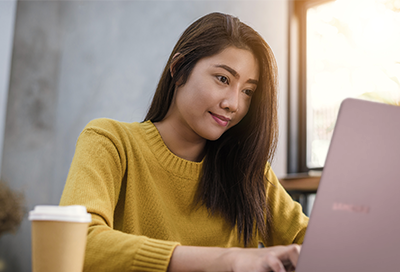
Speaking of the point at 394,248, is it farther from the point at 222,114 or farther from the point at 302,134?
the point at 302,134

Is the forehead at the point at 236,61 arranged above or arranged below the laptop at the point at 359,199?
above

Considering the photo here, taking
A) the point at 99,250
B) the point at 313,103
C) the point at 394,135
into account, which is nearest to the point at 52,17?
the point at 313,103

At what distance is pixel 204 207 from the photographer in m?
1.07

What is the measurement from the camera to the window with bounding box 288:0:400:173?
1626 mm

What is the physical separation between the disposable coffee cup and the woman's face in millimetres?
589

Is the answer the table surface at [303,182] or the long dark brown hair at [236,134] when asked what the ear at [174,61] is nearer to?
the long dark brown hair at [236,134]

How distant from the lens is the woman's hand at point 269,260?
42 centimetres

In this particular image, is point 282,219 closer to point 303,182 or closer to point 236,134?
point 236,134

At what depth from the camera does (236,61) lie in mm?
960

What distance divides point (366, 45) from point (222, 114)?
1.08 meters

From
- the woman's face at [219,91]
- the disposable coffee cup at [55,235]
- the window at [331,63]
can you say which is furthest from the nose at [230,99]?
the window at [331,63]

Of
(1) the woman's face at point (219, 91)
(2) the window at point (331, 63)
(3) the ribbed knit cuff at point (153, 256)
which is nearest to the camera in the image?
(3) the ribbed knit cuff at point (153, 256)

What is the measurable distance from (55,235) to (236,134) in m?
0.78

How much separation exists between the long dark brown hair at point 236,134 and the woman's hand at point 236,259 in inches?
21.0
